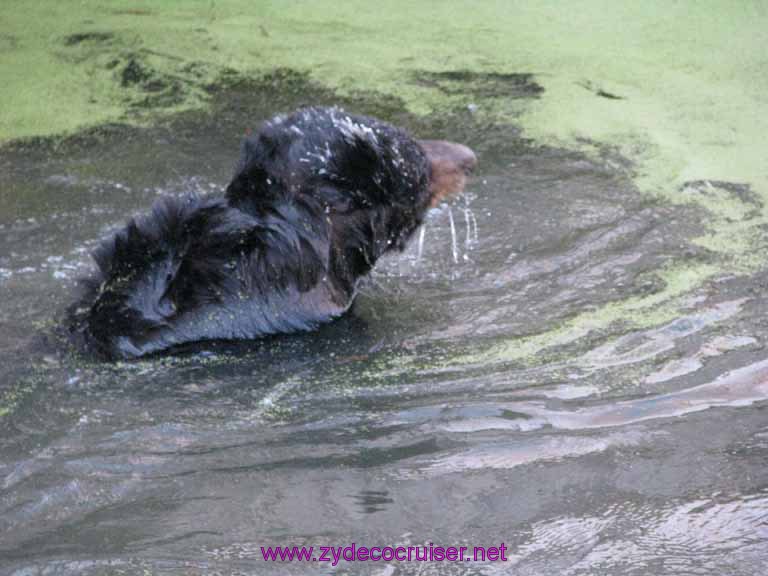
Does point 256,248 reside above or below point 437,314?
above

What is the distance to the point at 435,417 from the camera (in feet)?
10.9

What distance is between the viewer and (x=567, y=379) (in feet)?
11.8

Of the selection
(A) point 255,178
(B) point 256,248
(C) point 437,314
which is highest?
(A) point 255,178

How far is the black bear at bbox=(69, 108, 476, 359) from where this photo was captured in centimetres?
384

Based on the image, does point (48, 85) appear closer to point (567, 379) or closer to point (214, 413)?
point (214, 413)

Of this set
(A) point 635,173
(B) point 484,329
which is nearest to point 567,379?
(B) point 484,329

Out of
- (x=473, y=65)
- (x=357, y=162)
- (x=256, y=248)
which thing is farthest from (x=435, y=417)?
(x=473, y=65)

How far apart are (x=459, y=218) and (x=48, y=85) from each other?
2922mm

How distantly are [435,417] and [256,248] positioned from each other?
969mm

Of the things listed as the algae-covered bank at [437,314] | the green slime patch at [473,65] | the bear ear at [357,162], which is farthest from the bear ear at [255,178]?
the green slime patch at [473,65]

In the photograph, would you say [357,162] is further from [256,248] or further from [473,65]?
[473,65]

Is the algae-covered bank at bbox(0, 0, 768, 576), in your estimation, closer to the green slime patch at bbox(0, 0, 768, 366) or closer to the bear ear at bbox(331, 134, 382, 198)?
the green slime patch at bbox(0, 0, 768, 366)

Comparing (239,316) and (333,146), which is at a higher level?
(333,146)

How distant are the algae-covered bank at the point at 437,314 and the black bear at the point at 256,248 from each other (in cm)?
12
